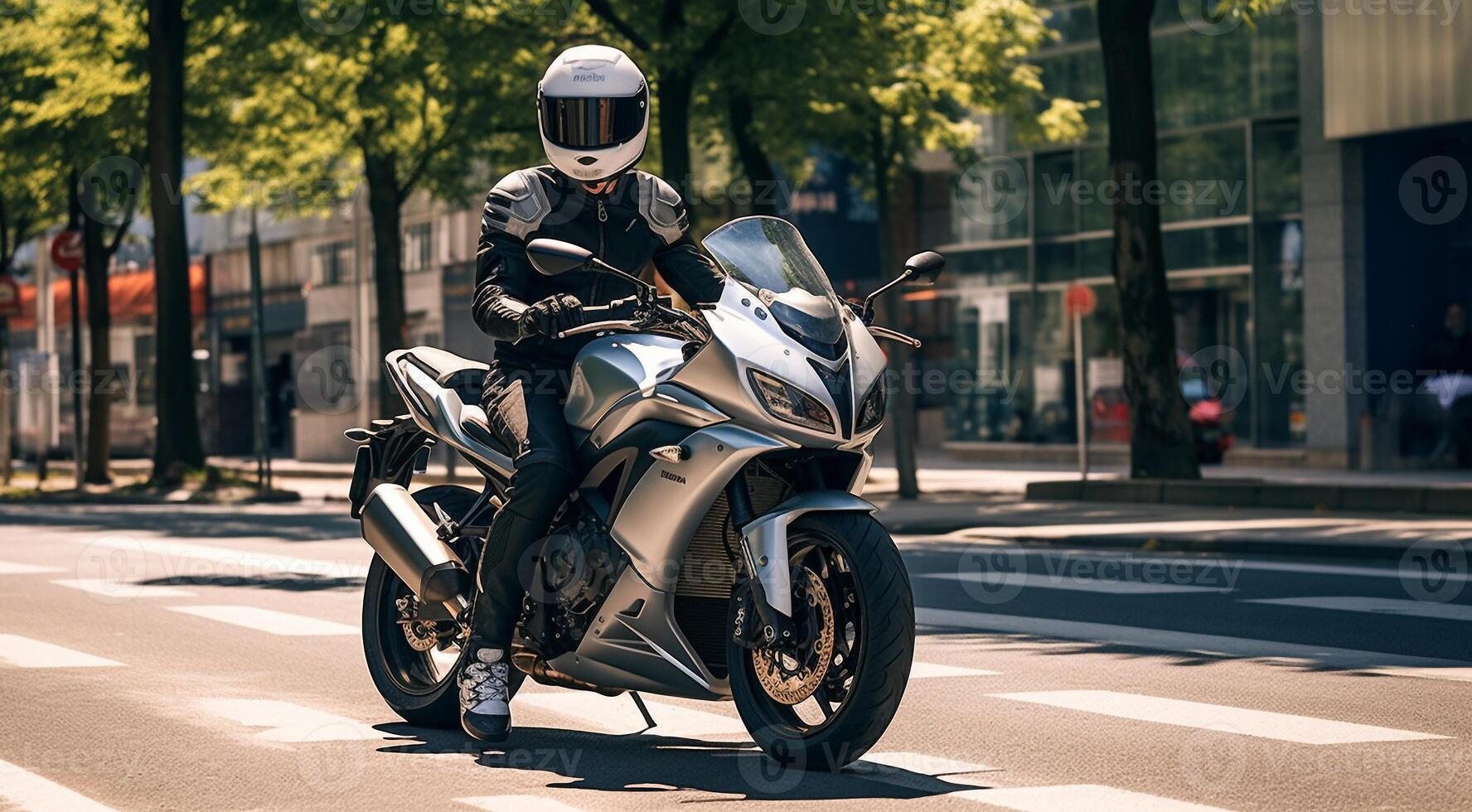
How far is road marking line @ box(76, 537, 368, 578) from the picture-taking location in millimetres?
15039

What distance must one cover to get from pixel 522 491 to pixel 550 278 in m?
0.75

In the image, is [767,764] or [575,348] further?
[575,348]

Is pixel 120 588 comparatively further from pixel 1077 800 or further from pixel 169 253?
pixel 169 253

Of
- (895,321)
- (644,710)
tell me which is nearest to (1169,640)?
(644,710)

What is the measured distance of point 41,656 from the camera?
32.8ft

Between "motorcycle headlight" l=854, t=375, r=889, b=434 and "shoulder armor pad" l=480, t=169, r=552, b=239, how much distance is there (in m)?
1.31

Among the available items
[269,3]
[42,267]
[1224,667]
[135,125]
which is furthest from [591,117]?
[42,267]

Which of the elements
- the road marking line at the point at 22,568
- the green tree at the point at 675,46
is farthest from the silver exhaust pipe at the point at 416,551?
the green tree at the point at 675,46

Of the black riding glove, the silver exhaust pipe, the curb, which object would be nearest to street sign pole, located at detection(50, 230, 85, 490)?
the curb

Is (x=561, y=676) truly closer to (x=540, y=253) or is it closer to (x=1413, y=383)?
(x=540, y=253)

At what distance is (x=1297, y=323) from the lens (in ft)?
100

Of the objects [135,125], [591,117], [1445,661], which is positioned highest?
[135,125]

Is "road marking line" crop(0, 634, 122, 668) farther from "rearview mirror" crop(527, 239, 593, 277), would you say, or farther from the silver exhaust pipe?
Answer: "rearview mirror" crop(527, 239, 593, 277)

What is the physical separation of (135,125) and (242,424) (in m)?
23.7
